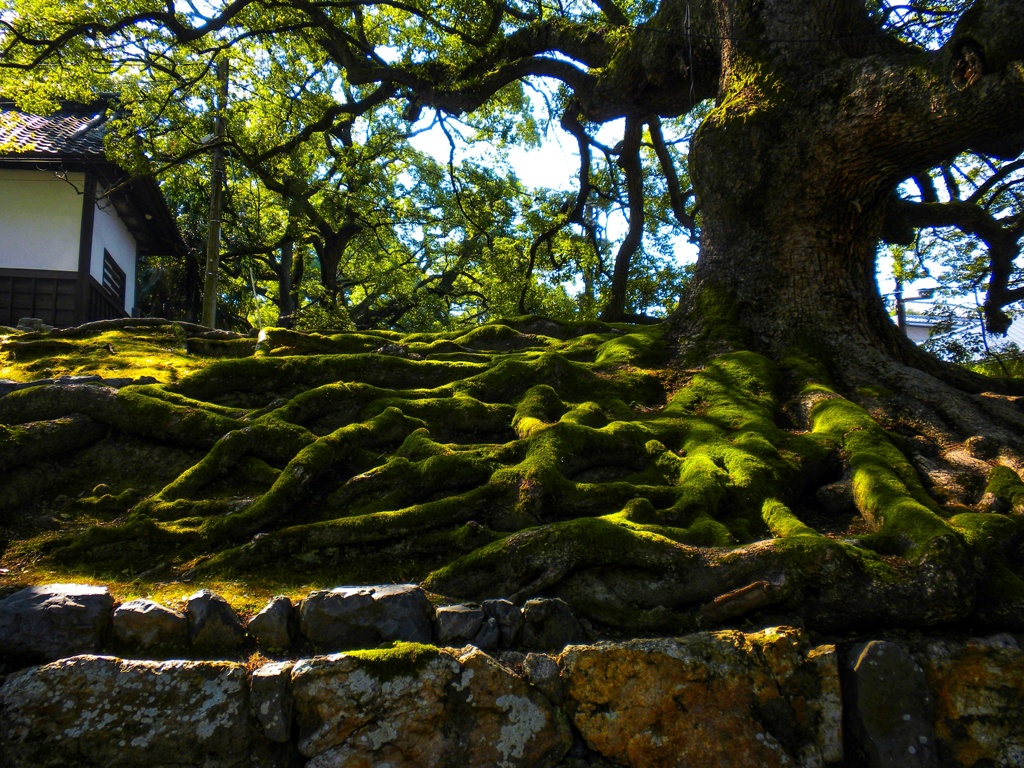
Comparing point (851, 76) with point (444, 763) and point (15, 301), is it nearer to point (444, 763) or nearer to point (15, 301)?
point (444, 763)

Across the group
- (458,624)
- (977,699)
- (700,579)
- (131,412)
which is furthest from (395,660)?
(131,412)

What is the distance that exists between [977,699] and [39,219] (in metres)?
16.7

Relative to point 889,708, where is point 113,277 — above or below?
above

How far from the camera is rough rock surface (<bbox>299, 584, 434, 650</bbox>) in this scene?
11.7 feet

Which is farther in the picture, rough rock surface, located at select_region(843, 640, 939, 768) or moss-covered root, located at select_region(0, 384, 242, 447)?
moss-covered root, located at select_region(0, 384, 242, 447)

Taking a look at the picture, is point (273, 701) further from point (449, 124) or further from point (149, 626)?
point (449, 124)

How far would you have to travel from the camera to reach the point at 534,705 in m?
3.42

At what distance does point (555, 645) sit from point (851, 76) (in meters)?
6.07

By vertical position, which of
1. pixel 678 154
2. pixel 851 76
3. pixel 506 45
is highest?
pixel 678 154

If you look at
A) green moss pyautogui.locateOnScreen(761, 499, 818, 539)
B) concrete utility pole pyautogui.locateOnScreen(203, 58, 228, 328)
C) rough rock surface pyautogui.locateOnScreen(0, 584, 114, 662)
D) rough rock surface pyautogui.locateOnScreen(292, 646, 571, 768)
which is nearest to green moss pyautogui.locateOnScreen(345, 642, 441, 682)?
rough rock surface pyautogui.locateOnScreen(292, 646, 571, 768)

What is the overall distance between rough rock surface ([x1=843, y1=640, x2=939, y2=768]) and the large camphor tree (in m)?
0.30

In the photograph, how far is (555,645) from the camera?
12.2 feet

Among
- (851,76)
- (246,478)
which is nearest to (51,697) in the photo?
(246,478)

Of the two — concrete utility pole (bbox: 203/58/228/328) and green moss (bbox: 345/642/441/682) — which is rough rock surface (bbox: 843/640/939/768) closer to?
green moss (bbox: 345/642/441/682)
